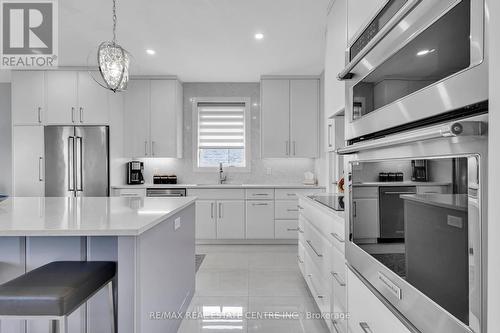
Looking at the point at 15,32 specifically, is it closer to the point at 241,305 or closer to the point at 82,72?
the point at 82,72

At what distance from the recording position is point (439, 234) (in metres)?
0.74

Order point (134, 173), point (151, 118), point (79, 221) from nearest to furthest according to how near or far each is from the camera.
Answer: point (79, 221)
point (151, 118)
point (134, 173)

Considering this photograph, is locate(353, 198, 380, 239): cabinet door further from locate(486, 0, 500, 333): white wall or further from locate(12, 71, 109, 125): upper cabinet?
locate(12, 71, 109, 125): upper cabinet

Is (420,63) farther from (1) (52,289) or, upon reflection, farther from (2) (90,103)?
(2) (90,103)

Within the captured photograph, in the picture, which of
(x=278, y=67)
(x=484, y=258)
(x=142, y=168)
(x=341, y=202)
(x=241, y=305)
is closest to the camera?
(x=484, y=258)

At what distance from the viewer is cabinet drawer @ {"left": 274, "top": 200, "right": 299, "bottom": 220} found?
14.9 feet

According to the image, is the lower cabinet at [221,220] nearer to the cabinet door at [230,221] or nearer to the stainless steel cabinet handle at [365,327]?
the cabinet door at [230,221]

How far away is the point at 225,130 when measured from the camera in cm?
516

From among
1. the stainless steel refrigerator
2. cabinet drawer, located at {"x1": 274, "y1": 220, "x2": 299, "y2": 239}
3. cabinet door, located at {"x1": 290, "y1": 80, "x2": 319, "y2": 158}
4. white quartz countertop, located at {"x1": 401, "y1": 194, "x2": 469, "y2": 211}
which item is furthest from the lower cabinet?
white quartz countertop, located at {"x1": 401, "y1": 194, "x2": 469, "y2": 211}

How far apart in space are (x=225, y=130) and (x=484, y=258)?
186 inches

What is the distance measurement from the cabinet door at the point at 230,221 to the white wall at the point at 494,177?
159 inches

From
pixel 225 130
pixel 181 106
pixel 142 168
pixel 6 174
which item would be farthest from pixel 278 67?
pixel 6 174

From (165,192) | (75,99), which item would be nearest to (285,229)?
(165,192)

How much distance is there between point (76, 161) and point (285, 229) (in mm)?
3212
